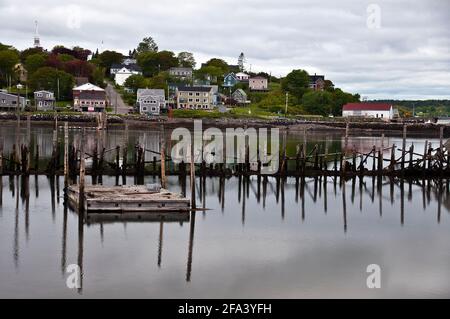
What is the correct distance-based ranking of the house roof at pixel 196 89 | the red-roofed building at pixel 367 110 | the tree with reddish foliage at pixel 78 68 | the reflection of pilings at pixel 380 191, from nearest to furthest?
the reflection of pilings at pixel 380 191 → the house roof at pixel 196 89 → the red-roofed building at pixel 367 110 → the tree with reddish foliage at pixel 78 68

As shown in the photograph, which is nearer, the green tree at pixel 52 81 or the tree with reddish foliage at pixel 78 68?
the green tree at pixel 52 81

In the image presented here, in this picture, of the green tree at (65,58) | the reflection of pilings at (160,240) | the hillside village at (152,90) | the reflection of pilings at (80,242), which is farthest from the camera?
the green tree at (65,58)

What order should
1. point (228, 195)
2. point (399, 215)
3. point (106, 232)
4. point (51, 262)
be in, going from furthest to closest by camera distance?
point (228, 195) < point (399, 215) < point (106, 232) < point (51, 262)

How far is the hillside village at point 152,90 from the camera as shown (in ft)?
372

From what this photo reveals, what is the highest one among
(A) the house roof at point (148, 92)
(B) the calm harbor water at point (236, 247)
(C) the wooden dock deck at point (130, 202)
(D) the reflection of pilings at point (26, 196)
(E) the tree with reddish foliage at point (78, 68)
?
(E) the tree with reddish foliage at point (78, 68)

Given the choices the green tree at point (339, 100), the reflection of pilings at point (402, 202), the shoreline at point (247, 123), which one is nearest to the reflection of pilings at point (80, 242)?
the reflection of pilings at point (402, 202)

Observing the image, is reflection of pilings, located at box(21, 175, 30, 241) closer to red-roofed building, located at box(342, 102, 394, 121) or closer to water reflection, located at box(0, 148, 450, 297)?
water reflection, located at box(0, 148, 450, 297)

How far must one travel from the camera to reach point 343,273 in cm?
2091

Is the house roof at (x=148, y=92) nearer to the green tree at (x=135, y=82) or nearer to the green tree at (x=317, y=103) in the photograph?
the green tree at (x=135, y=82)
